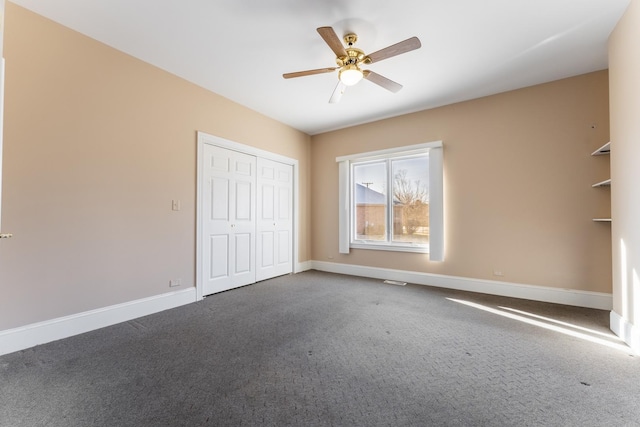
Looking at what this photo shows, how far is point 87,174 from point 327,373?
293cm

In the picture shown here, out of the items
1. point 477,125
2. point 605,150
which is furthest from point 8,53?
point 605,150

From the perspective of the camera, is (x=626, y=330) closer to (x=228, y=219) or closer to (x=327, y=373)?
(x=327, y=373)

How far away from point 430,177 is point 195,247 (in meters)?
3.68

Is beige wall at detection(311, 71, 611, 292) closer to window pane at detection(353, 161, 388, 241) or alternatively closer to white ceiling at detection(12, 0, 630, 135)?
white ceiling at detection(12, 0, 630, 135)

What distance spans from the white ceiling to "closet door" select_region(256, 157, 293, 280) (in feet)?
4.98

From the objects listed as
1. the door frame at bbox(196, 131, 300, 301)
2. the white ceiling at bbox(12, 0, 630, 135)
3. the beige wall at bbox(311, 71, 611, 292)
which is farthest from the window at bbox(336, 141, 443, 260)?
the door frame at bbox(196, 131, 300, 301)

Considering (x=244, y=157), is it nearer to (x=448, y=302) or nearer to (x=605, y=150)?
(x=448, y=302)

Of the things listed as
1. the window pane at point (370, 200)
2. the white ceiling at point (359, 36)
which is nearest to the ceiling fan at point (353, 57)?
the white ceiling at point (359, 36)

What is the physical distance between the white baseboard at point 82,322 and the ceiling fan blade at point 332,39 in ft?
10.7

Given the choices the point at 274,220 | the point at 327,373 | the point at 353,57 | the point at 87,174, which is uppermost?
the point at 353,57

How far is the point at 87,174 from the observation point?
8.66 ft

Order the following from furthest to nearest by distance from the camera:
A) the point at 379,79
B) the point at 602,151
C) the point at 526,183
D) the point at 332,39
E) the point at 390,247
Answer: the point at 390,247 < the point at 526,183 < the point at 602,151 < the point at 379,79 < the point at 332,39

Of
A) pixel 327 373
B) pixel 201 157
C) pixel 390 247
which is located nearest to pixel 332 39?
pixel 201 157

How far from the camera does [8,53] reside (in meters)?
2.24
